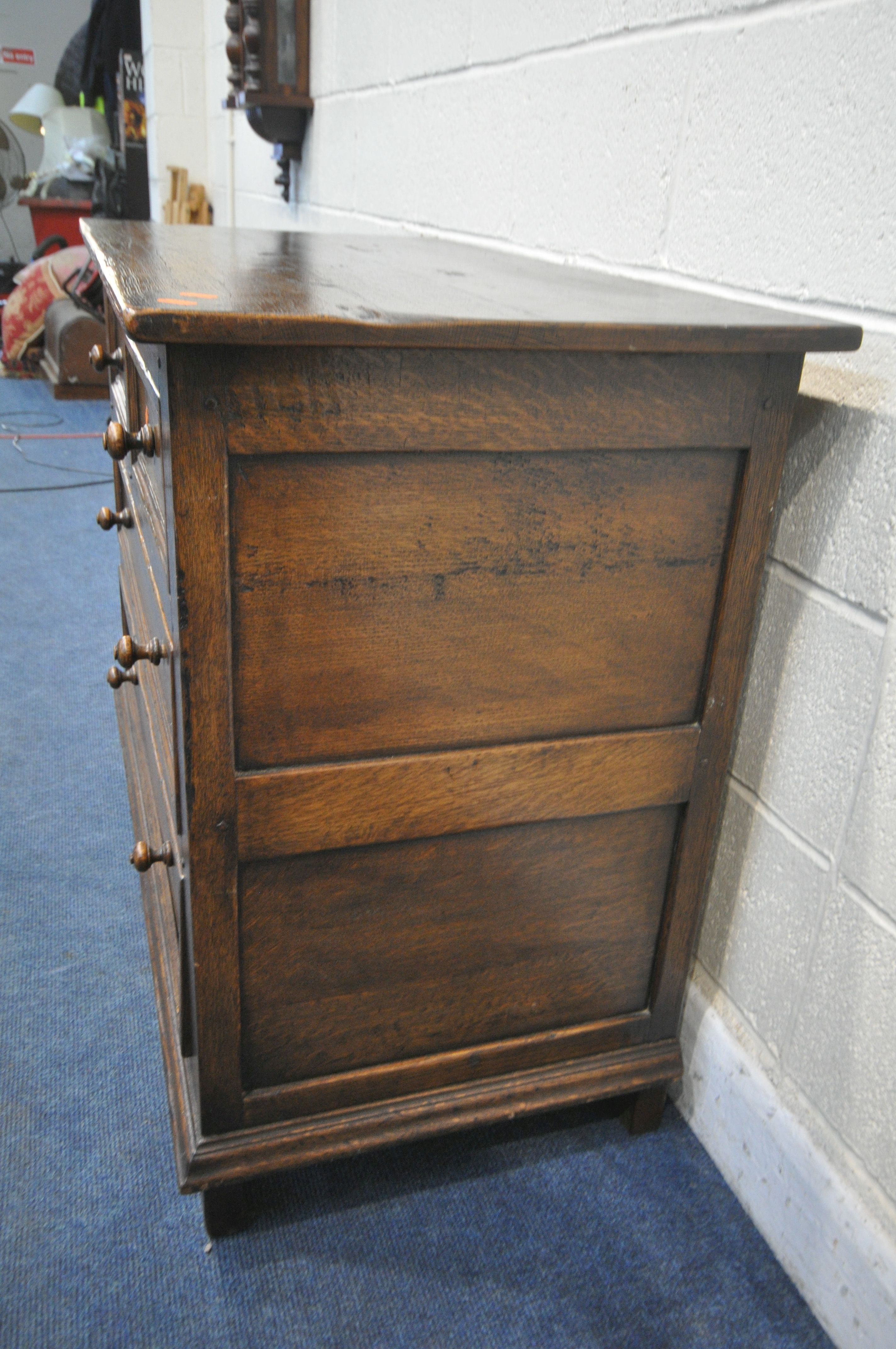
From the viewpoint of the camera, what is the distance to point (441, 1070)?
3.83ft

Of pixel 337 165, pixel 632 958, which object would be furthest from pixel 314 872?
pixel 337 165

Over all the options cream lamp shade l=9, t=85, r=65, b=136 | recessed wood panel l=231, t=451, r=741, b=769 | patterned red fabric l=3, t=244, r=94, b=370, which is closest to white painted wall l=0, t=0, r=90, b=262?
cream lamp shade l=9, t=85, r=65, b=136

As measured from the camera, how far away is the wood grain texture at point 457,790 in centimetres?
97

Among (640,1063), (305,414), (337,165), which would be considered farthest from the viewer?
(337,165)

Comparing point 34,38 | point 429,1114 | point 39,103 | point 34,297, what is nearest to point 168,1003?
point 429,1114

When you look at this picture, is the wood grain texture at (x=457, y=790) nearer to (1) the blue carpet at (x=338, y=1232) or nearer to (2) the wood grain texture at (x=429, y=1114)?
(2) the wood grain texture at (x=429, y=1114)

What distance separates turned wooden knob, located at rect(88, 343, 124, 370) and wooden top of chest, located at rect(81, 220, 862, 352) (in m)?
0.25

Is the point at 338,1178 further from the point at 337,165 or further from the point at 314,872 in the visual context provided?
the point at 337,165

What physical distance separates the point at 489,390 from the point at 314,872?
0.50 meters

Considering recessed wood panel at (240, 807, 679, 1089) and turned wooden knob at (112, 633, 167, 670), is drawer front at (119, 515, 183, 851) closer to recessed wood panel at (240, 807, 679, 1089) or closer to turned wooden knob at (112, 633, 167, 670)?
turned wooden knob at (112, 633, 167, 670)

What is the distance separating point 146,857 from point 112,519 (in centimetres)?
57

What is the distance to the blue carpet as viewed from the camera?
106cm

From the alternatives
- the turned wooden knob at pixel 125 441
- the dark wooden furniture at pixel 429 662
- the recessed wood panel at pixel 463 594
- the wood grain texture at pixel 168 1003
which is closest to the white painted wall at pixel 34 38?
the wood grain texture at pixel 168 1003

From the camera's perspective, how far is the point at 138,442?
1.03m
